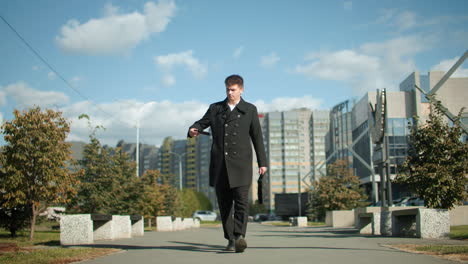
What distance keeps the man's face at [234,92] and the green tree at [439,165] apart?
333 inches

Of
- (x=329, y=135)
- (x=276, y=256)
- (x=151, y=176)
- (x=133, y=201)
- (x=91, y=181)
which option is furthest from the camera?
(x=329, y=135)

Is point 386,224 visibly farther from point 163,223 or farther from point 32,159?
point 163,223

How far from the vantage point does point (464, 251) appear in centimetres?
659

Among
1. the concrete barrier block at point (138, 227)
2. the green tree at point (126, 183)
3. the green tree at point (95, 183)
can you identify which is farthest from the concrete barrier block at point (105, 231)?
the green tree at point (126, 183)

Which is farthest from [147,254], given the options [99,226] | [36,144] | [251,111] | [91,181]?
[91,181]

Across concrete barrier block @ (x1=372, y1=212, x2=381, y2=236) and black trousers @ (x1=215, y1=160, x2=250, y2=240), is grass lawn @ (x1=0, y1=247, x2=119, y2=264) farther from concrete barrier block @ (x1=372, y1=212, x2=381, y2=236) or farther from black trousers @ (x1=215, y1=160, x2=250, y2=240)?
concrete barrier block @ (x1=372, y1=212, x2=381, y2=236)

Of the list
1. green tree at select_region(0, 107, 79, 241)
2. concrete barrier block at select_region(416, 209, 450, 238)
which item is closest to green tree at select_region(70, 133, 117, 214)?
green tree at select_region(0, 107, 79, 241)

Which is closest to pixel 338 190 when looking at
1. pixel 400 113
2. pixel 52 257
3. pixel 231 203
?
pixel 231 203

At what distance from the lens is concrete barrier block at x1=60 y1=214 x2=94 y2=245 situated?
1071cm

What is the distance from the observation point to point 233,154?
6.61 meters

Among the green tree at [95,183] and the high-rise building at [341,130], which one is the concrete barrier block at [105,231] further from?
the high-rise building at [341,130]

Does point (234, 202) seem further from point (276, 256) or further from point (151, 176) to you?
point (151, 176)

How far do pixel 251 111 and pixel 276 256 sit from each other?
6.24 ft

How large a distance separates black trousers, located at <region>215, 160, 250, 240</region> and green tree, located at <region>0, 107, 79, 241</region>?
910cm
